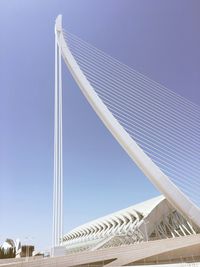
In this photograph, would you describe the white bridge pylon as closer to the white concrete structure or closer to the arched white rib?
the arched white rib

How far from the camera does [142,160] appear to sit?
16.4 metres

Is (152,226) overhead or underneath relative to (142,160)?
underneath

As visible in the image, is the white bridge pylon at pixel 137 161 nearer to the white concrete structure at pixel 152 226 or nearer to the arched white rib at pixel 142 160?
the arched white rib at pixel 142 160

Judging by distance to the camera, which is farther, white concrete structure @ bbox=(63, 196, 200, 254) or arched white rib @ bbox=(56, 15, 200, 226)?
white concrete structure @ bbox=(63, 196, 200, 254)

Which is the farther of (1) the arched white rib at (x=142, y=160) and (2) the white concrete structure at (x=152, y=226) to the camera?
(2) the white concrete structure at (x=152, y=226)

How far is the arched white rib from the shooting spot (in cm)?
1619

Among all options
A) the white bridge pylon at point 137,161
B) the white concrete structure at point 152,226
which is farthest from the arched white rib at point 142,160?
the white concrete structure at point 152,226

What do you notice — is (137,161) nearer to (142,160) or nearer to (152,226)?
(142,160)

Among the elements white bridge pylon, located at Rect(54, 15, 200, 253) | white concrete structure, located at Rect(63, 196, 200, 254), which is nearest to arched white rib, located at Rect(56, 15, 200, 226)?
white bridge pylon, located at Rect(54, 15, 200, 253)

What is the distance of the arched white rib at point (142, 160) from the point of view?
1619 cm

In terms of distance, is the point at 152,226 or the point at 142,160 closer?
the point at 142,160

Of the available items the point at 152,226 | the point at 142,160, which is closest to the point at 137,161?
the point at 142,160

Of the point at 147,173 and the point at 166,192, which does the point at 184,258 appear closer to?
the point at 166,192

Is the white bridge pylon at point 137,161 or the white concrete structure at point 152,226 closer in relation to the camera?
the white bridge pylon at point 137,161
